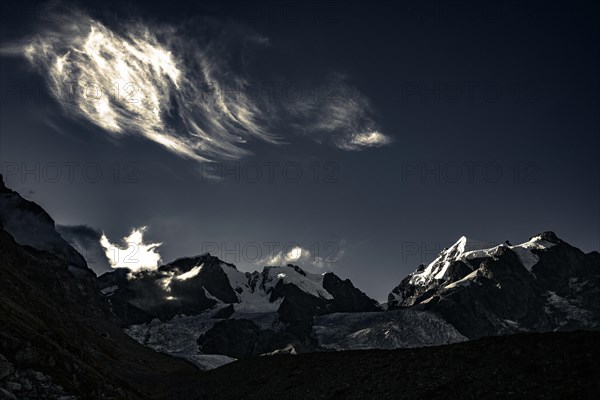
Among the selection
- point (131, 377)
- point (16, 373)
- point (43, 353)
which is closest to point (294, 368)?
point (43, 353)

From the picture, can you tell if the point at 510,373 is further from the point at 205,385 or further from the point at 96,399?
the point at 205,385

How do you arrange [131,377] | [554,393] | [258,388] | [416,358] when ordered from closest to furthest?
[554,393] < [416,358] < [258,388] < [131,377]

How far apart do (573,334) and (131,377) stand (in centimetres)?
11689

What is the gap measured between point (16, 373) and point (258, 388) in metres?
33.2

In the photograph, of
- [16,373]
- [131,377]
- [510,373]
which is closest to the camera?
[16,373]

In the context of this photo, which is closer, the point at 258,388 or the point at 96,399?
the point at 96,399

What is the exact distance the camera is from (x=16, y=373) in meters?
33.8

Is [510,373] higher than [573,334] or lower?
lower

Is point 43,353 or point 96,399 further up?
point 43,353

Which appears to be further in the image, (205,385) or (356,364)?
(205,385)

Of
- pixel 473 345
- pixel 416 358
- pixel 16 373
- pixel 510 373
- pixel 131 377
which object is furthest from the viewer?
pixel 131 377

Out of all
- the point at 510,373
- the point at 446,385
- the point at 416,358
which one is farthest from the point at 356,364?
the point at 510,373

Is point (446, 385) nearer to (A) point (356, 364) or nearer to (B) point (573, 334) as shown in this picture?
(B) point (573, 334)

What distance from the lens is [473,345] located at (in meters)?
45.6
